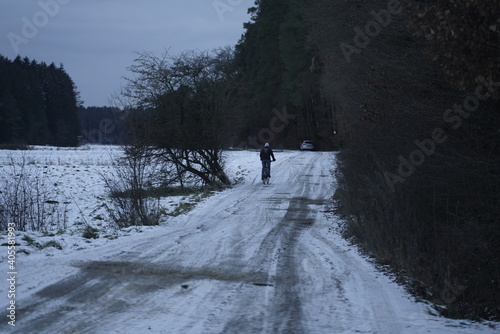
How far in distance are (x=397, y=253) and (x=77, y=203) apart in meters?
14.9

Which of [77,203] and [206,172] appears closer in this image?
[77,203]

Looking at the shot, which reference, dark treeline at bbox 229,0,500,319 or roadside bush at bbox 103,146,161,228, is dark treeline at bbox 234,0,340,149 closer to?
roadside bush at bbox 103,146,161,228

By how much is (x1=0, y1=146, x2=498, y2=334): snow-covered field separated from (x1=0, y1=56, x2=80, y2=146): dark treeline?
65.2 meters

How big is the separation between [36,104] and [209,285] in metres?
86.7

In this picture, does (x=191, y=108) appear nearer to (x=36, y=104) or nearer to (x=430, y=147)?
(x=430, y=147)

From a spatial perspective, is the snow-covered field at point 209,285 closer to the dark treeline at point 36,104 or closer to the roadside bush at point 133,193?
the roadside bush at point 133,193

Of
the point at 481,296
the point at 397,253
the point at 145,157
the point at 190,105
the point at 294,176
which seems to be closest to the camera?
the point at 481,296

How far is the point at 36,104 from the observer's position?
8494 centimetres

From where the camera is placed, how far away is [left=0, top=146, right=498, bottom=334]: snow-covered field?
548 cm

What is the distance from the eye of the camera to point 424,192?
9344 millimetres

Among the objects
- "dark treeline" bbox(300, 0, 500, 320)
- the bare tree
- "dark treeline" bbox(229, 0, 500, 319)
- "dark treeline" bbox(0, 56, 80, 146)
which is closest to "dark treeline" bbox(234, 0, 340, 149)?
the bare tree

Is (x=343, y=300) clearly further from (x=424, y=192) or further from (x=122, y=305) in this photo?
(x=424, y=192)

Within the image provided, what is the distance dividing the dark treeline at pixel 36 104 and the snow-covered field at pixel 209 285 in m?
65.2

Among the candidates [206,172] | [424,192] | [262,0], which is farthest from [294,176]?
[262,0]
